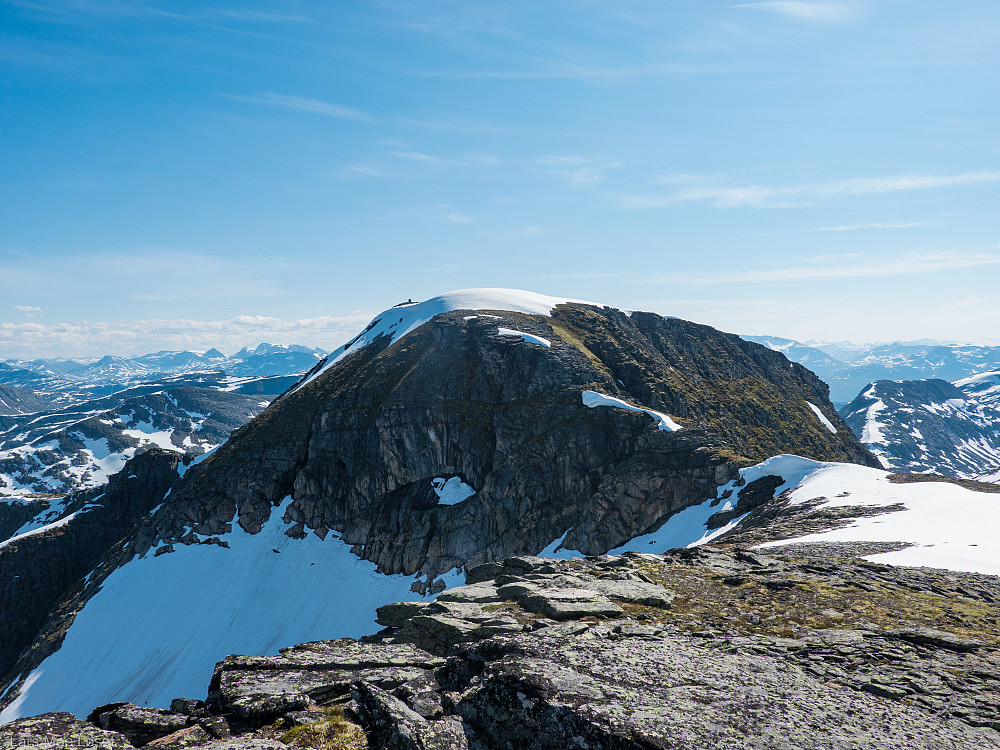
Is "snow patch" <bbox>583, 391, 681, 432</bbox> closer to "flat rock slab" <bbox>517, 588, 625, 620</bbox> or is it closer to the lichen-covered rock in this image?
"flat rock slab" <bbox>517, 588, 625, 620</bbox>

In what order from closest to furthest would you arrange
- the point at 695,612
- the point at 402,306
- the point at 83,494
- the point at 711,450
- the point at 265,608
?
the point at 695,612
the point at 711,450
the point at 265,608
the point at 402,306
the point at 83,494

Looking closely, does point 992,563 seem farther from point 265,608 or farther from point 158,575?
point 158,575

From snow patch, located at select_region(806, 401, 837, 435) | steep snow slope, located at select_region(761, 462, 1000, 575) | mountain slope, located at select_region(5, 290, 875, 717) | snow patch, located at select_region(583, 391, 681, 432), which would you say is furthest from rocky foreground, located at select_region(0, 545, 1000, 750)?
snow patch, located at select_region(806, 401, 837, 435)

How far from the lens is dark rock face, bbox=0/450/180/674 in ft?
397

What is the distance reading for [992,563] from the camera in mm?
29516

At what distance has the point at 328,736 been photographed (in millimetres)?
11781

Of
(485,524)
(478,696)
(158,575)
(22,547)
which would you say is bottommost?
(22,547)

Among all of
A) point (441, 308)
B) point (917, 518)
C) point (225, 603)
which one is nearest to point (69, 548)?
point (225, 603)

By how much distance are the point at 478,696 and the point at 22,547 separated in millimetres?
167938

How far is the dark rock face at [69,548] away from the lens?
120875 mm

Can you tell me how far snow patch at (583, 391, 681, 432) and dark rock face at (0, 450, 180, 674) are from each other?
115 m

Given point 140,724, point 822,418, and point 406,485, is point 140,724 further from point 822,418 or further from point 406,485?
point 822,418

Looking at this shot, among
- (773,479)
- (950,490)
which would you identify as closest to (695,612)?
(950,490)

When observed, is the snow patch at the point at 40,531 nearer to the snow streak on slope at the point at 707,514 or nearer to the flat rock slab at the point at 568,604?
the snow streak on slope at the point at 707,514
